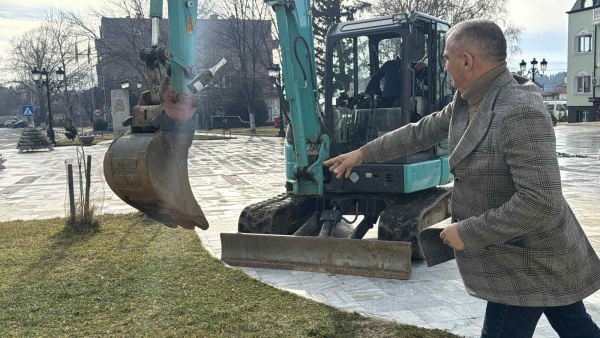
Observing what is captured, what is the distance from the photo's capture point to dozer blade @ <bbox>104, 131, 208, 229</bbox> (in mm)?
3818

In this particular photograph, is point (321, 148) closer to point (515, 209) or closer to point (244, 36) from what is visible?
point (515, 209)

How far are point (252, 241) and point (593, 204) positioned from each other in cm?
679

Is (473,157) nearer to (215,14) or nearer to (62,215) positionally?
(62,215)

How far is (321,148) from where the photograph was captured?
6473mm

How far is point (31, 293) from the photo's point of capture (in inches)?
214

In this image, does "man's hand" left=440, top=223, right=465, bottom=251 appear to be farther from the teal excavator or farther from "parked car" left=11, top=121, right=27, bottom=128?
"parked car" left=11, top=121, right=27, bottom=128

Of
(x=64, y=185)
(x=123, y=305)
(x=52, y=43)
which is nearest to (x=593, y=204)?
(x=123, y=305)

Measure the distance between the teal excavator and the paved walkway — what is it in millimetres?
237

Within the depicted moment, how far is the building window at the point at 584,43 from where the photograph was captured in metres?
46.9

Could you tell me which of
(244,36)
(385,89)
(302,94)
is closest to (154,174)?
(302,94)

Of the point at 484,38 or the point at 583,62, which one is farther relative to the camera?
the point at 583,62

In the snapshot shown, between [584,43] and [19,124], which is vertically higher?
[584,43]

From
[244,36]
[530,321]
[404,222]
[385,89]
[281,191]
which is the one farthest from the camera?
[244,36]

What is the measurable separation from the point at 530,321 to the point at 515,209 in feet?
1.83
